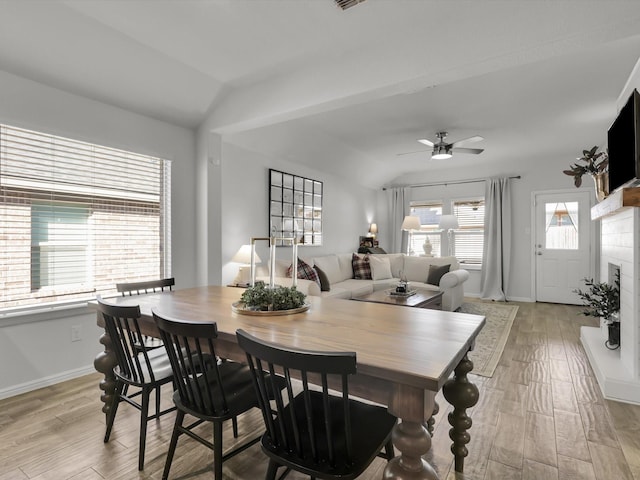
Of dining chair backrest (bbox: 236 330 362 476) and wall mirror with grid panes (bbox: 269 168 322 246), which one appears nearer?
dining chair backrest (bbox: 236 330 362 476)

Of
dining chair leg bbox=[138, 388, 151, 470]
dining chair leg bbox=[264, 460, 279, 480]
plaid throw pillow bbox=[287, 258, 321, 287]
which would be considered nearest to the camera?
dining chair leg bbox=[264, 460, 279, 480]

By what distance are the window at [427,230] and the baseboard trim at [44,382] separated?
20.6 feet

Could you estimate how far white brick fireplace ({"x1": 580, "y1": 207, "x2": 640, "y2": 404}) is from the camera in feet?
8.34

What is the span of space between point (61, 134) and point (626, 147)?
14.0ft

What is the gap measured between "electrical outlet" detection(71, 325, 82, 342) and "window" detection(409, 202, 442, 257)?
624 cm

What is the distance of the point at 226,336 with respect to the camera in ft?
4.84

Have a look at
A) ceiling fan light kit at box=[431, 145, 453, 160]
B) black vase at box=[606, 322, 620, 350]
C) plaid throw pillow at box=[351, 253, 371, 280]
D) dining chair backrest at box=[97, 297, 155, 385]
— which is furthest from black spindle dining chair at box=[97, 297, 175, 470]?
plaid throw pillow at box=[351, 253, 371, 280]

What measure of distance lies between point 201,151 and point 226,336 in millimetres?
2841

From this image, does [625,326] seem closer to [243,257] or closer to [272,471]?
[272,471]

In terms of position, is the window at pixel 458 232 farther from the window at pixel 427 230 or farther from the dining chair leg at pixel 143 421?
Answer: the dining chair leg at pixel 143 421

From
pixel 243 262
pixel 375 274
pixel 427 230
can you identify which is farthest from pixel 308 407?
pixel 427 230

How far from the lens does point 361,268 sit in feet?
20.1

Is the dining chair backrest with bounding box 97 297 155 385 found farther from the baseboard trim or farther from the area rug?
the area rug

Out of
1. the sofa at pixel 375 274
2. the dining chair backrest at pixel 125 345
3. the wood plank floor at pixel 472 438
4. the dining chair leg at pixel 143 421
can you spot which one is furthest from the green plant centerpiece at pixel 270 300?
the sofa at pixel 375 274
